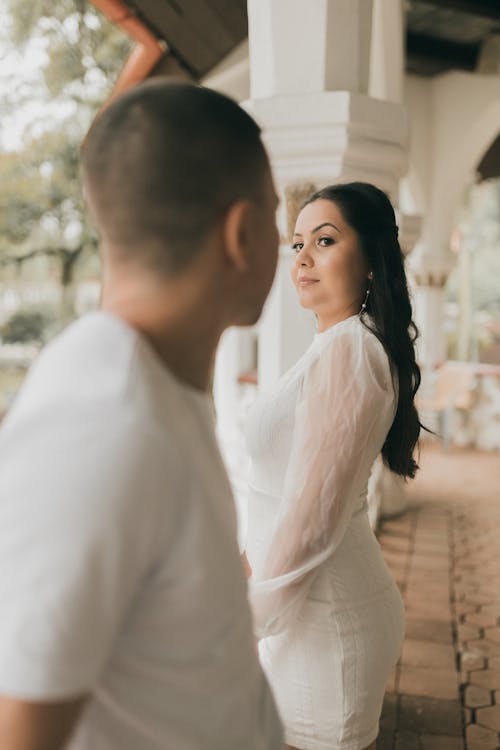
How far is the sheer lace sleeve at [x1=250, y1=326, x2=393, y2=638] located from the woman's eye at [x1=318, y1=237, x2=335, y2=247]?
298mm

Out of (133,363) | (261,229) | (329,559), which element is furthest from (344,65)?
(133,363)

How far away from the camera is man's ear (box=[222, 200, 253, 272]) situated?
0.74 metres

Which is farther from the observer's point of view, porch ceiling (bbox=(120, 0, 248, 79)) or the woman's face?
porch ceiling (bbox=(120, 0, 248, 79))

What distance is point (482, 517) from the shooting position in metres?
5.66

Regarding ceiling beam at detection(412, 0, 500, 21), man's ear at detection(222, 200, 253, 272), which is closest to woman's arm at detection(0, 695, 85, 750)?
man's ear at detection(222, 200, 253, 272)

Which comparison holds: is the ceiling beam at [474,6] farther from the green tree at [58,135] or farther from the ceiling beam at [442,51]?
the green tree at [58,135]

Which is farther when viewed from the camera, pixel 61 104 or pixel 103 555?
pixel 61 104

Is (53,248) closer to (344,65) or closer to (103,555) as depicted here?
(344,65)

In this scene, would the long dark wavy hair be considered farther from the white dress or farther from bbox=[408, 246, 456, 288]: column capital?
bbox=[408, 246, 456, 288]: column capital

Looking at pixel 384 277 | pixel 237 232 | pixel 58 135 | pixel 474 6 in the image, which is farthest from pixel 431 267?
pixel 237 232

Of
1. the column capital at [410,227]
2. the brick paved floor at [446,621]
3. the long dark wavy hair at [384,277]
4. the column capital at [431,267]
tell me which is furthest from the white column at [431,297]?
the long dark wavy hair at [384,277]

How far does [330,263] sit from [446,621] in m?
2.62

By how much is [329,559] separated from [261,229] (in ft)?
2.98

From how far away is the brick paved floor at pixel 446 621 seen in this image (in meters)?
2.72
